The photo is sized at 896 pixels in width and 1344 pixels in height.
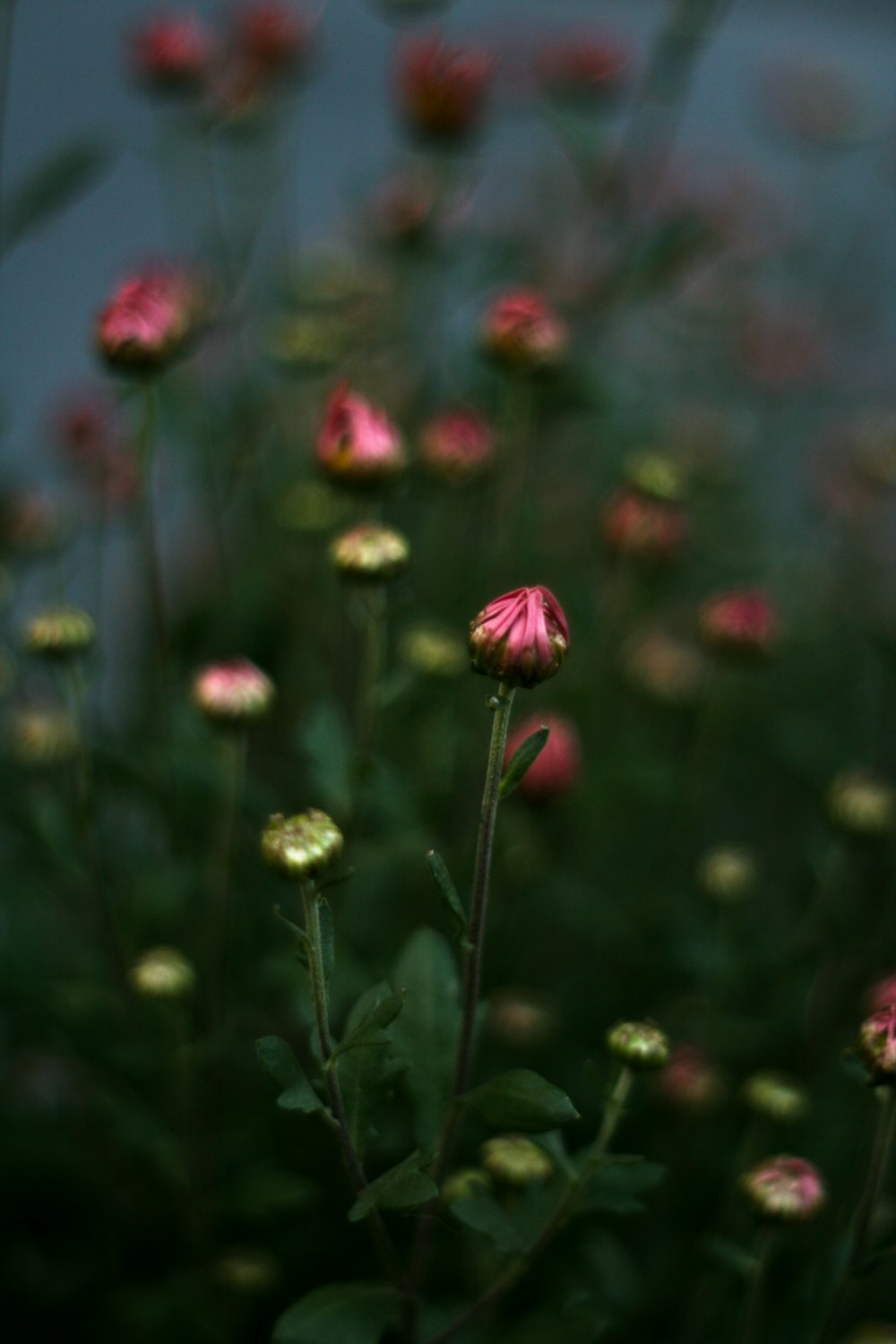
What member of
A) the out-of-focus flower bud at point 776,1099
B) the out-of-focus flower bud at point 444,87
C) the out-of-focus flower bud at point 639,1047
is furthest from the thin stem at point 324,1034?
the out-of-focus flower bud at point 444,87

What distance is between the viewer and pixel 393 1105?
696 mm

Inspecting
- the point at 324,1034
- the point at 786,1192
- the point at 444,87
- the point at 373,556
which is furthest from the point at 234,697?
the point at 444,87

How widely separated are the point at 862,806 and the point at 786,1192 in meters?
0.25

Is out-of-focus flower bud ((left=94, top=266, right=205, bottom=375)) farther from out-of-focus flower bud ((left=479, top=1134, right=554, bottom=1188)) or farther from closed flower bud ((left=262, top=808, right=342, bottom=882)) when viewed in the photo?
out-of-focus flower bud ((left=479, top=1134, right=554, bottom=1188))

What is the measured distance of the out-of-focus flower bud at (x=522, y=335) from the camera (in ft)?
2.43

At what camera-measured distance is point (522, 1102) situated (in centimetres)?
43

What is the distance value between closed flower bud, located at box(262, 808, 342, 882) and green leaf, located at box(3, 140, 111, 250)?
1.42 ft

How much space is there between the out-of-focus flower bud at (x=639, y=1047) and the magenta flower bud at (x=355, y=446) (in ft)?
0.94

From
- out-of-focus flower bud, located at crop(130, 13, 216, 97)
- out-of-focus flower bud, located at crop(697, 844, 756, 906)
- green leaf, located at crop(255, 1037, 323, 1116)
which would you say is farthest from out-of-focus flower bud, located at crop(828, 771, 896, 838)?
out-of-focus flower bud, located at crop(130, 13, 216, 97)

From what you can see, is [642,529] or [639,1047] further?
[642,529]

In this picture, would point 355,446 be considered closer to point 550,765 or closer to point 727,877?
point 550,765

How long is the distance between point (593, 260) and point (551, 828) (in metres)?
0.57

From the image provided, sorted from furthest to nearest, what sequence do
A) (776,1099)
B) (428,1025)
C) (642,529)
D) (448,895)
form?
1. (642,529)
2. (776,1099)
3. (428,1025)
4. (448,895)

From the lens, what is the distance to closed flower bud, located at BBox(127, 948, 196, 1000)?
1.98 ft
